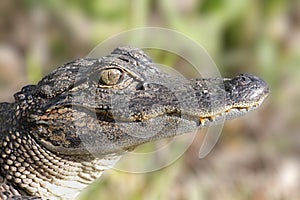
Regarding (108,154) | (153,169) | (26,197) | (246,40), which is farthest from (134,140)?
(246,40)

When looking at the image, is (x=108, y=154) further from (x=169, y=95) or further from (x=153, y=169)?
(x=153, y=169)

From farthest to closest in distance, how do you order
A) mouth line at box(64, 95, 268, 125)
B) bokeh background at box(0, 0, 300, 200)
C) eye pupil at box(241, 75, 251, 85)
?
bokeh background at box(0, 0, 300, 200)
eye pupil at box(241, 75, 251, 85)
mouth line at box(64, 95, 268, 125)

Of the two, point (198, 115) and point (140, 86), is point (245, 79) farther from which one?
point (140, 86)

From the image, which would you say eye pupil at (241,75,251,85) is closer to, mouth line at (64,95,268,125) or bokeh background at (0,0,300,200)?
mouth line at (64,95,268,125)

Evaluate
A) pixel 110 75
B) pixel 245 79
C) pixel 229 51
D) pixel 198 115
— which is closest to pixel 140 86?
pixel 110 75

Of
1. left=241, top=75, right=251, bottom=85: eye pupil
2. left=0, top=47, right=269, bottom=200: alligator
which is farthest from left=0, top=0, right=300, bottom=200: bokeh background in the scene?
left=241, top=75, right=251, bottom=85: eye pupil

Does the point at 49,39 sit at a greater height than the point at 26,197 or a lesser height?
greater
